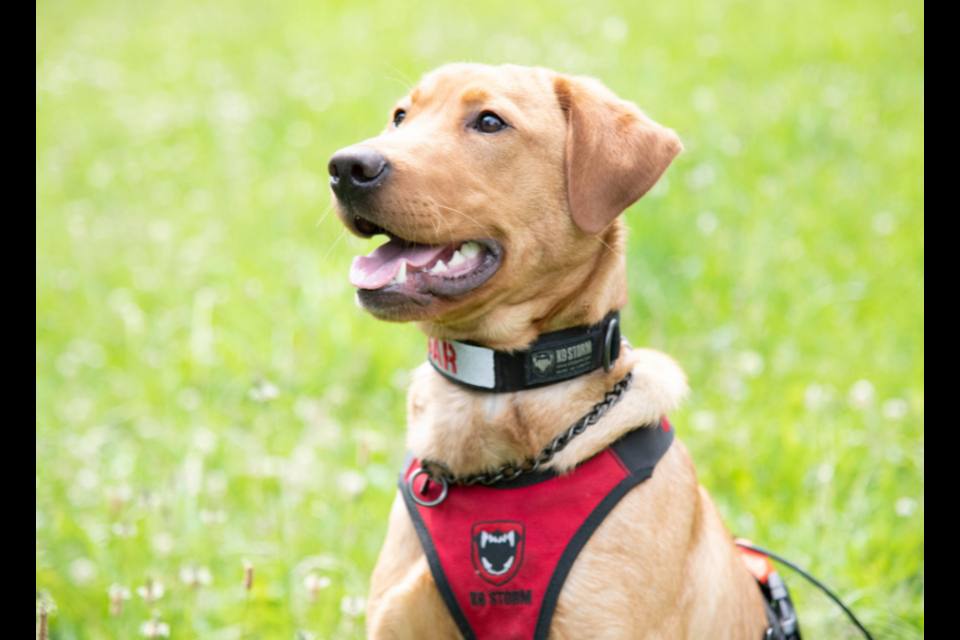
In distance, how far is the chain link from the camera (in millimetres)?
2455

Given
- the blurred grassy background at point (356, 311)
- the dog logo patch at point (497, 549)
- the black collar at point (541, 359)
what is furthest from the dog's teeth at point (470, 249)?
the blurred grassy background at point (356, 311)

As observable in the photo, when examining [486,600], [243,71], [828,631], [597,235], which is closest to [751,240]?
[828,631]

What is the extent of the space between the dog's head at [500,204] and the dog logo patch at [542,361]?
0.09 m

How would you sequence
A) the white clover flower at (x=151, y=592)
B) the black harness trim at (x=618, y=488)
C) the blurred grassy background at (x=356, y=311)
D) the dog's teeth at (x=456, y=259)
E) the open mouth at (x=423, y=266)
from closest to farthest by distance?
the black harness trim at (x=618, y=488) < the open mouth at (x=423, y=266) < the dog's teeth at (x=456, y=259) < the white clover flower at (x=151, y=592) < the blurred grassy background at (x=356, y=311)

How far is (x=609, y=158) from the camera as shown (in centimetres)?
257

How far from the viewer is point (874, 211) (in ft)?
20.9

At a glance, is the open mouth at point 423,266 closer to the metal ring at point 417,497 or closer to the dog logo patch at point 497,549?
the metal ring at point 417,497

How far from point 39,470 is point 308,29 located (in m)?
8.34

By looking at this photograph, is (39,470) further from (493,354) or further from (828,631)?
(828,631)

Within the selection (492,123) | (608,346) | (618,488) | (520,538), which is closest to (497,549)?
(520,538)

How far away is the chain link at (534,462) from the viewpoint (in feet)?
8.05

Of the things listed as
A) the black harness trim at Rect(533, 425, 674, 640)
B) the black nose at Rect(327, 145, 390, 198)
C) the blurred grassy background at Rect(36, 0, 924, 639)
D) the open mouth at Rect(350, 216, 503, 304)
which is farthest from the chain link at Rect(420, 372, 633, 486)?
the black nose at Rect(327, 145, 390, 198)

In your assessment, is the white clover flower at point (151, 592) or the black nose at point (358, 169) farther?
the white clover flower at point (151, 592)

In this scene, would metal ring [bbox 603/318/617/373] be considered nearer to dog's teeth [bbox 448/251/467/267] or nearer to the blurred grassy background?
dog's teeth [bbox 448/251/467/267]
